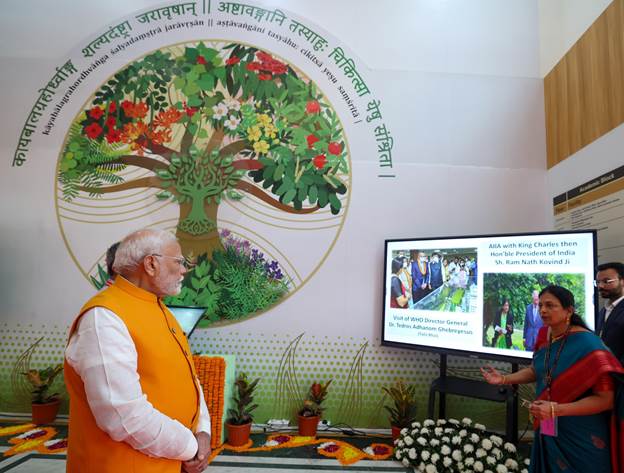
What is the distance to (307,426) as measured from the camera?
345cm

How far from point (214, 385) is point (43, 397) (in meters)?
1.72

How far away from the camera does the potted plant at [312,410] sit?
136 inches

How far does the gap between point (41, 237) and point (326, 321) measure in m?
2.89

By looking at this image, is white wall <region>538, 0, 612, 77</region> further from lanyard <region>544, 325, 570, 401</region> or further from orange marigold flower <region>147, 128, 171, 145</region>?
orange marigold flower <region>147, 128, 171, 145</region>

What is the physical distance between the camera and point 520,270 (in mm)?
3125

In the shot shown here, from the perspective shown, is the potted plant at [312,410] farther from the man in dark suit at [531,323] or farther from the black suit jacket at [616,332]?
the black suit jacket at [616,332]

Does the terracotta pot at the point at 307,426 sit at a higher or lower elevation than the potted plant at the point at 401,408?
lower

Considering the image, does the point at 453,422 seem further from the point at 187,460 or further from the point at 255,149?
the point at 255,149

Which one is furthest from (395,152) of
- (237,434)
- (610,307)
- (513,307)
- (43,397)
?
(43,397)

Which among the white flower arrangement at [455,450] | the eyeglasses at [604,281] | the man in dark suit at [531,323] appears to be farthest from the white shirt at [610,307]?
the white flower arrangement at [455,450]

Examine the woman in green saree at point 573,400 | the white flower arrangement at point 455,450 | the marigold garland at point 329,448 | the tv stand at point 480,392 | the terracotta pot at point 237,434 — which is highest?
the woman in green saree at point 573,400

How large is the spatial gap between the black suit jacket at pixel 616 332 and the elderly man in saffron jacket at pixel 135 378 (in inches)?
93.9

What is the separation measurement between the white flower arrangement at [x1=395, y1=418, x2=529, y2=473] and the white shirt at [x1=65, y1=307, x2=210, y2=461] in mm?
2183

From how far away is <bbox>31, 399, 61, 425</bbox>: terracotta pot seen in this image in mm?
3523
